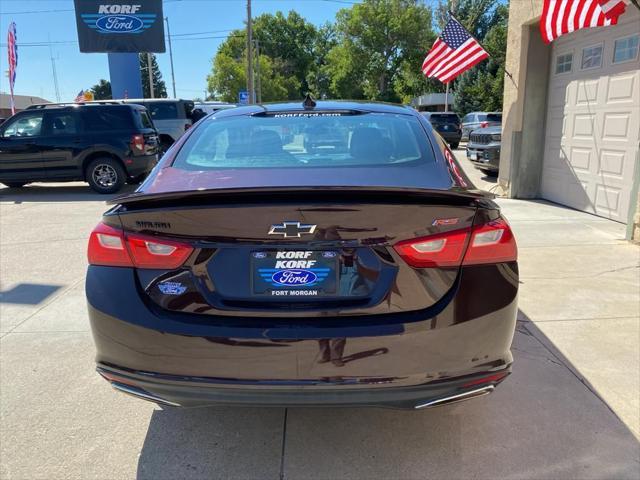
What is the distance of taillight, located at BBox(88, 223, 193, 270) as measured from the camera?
6.56 ft

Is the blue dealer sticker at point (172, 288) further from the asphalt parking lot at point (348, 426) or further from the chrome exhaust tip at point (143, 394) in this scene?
the asphalt parking lot at point (348, 426)

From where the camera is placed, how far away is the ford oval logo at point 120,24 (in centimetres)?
2266

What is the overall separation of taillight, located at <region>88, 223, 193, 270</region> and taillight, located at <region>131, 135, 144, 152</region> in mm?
9634

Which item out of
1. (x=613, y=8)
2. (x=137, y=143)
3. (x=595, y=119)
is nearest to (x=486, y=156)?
(x=595, y=119)

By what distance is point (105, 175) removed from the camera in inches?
440

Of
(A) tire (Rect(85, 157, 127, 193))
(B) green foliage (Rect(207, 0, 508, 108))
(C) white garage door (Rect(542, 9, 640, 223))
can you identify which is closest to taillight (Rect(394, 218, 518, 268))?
(C) white garage door (Rect(542, 9, 640, 223))

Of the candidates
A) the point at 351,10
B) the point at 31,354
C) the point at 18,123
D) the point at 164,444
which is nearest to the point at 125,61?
the point at 18,123

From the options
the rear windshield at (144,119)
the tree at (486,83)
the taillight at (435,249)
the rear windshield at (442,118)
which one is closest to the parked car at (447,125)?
the rear windshield at (442,118)

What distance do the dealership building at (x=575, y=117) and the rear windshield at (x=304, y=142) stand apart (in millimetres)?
4442

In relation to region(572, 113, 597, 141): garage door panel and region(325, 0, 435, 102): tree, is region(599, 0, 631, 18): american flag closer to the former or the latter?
region(572, 113, 597, 141): garage door panel

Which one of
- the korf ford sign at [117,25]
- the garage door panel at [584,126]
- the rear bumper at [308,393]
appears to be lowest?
the rear bumper at [308,393]

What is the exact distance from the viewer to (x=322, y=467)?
237 centimetres

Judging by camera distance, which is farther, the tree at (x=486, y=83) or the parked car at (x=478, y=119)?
the tree at (x=486, y=83)

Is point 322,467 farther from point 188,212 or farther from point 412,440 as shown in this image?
point 188,212
